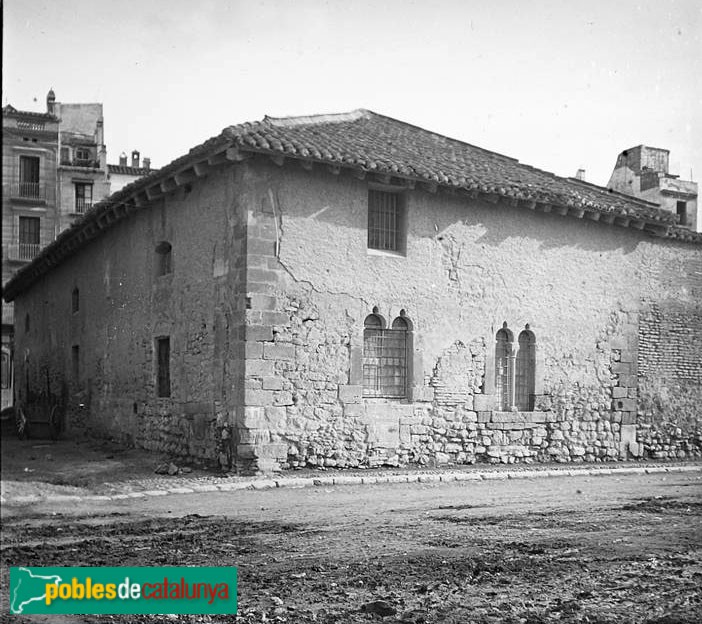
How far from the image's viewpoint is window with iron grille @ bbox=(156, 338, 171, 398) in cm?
1232

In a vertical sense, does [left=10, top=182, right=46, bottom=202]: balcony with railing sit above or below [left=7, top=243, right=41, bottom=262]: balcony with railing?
above

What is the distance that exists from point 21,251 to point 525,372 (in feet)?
32.0

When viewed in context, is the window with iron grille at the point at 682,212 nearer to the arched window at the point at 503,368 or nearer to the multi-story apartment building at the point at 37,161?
the multi-story apartment building at the point at 37,161

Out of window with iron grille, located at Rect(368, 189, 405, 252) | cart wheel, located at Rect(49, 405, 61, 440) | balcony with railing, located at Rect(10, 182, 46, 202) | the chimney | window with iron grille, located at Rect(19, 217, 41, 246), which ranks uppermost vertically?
window with iron grille, located at Rect(368, 189, 405, 252)

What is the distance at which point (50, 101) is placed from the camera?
4.00 m

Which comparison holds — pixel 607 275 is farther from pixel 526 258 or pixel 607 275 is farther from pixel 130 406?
pixel 130 406

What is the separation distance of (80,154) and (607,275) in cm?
640

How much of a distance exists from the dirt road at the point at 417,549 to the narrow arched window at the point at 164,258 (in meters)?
3.93

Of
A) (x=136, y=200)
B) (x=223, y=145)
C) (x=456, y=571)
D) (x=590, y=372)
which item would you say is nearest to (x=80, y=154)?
(x=456, y=571)

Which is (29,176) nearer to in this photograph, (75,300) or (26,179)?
(26,179)

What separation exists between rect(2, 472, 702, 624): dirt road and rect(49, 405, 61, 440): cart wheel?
92cm

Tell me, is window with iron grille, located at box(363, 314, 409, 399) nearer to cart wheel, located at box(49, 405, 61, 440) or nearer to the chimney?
cart wheel, located at box(49, 405, 61, 440)

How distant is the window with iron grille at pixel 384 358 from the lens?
12422 mm

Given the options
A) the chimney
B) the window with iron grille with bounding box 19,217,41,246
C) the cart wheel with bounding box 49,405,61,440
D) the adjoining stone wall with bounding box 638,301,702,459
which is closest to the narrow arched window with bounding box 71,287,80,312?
the cart wheel with bounding box 49,405,61,440
